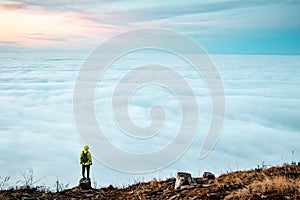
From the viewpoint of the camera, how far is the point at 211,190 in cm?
911

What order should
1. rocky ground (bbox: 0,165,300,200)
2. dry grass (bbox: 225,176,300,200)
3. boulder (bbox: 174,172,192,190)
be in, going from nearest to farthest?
dry grass (bbox: 225,176,300,200)
rocky ground (bbox: 0,165,300,200)
boulder (bbox: 174,172,192,190)

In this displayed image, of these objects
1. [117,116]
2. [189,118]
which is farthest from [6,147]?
[189,118]

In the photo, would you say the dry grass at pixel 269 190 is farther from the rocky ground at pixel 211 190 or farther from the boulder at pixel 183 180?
the boulder at pixel 183 180

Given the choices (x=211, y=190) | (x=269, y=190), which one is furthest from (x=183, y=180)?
(x=269, y=190)

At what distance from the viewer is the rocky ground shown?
7.71 metres

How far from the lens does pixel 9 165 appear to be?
108 m

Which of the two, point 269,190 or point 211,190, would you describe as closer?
point 269,190

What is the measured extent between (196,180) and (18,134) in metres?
175

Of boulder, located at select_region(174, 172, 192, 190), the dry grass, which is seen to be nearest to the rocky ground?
the dry grass

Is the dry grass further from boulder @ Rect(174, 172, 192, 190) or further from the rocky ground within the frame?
boulder @ Rect(174, 172, 192, 190)

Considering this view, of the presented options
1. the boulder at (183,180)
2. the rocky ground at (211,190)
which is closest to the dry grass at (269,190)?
the rocky ground at (211,190)

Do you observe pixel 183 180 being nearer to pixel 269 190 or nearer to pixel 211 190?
pixel 211 190

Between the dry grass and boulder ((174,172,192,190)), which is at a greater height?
boulder ((174,172,192,190))

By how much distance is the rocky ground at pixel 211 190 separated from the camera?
7.71m
